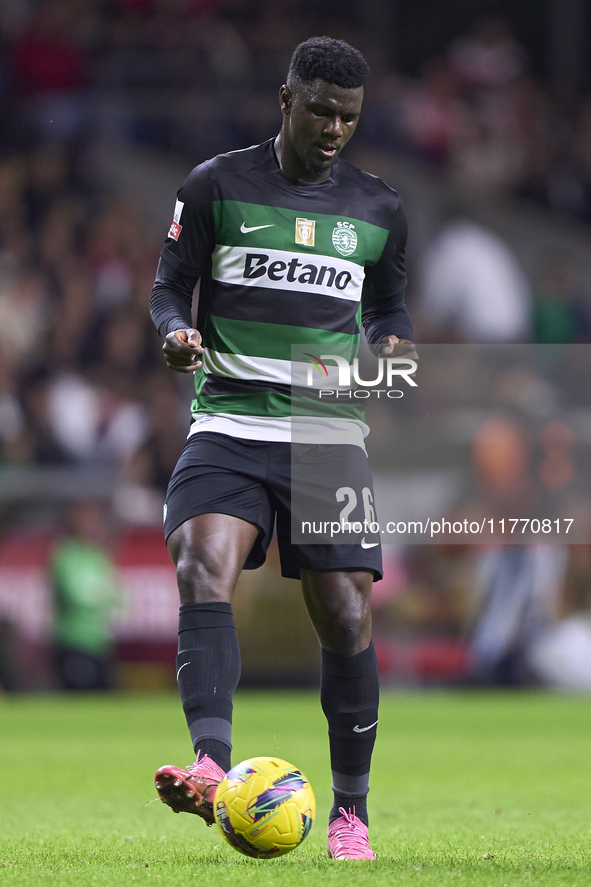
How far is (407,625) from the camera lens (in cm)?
1130

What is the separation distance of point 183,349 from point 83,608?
727 cm

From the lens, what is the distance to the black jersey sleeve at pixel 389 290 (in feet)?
15.3

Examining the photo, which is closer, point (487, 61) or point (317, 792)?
point (317, 792)

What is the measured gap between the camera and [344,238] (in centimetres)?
448

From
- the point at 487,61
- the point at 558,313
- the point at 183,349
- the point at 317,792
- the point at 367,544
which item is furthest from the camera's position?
the point at 487,61

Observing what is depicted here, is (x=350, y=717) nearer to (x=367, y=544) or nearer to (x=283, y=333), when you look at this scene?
(x=367, y=544)

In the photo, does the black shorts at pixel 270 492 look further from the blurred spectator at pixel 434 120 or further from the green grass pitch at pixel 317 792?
the blurred spectator at pixel 434 120

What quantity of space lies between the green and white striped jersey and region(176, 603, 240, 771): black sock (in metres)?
0.61

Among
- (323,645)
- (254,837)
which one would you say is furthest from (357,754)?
(254,837)

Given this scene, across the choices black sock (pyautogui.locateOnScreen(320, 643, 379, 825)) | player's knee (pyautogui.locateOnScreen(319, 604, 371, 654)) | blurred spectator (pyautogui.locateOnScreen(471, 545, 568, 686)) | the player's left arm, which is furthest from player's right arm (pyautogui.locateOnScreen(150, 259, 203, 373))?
blurred spectator (pyautogui.locateOnScreen(471, 545, 568, 686))

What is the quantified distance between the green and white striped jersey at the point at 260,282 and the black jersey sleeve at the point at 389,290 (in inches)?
6.9

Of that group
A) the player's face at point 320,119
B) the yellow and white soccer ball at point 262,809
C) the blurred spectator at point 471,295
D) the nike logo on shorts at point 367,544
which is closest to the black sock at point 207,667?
the yellow and white soccer ball at point 262,809

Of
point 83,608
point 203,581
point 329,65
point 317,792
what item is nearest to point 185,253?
point 329,65

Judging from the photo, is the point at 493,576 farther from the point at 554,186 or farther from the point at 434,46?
the point at 434,46
